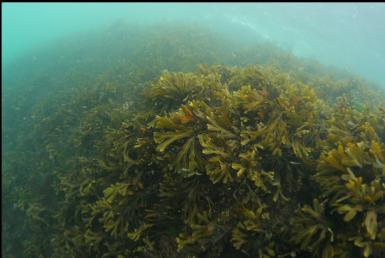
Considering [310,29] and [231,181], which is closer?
[231,181]

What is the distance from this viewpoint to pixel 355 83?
44.2ft

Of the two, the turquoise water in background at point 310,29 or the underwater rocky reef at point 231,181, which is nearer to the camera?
the underwater rocky reef at point 231,181

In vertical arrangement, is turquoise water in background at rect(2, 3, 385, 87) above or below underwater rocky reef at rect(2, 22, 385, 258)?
below

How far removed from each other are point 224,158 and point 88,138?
5.52 metres

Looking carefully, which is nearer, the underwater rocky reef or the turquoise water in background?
the underwater rocky reef

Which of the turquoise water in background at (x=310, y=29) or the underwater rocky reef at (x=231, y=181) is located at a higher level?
the underwater rocky reef at (x=231, y=181)

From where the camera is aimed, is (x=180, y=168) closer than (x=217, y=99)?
Yes

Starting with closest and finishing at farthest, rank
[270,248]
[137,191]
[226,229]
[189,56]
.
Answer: [270,248] → [226,229] → [137,191] → [189,56]

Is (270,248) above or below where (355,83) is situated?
above

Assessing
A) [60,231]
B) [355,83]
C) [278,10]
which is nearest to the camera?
[60,231]

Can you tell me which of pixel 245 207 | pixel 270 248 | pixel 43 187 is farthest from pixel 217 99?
pixel 43 187

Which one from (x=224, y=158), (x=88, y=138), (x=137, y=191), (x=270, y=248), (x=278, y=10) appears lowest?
(x=278, y=10)

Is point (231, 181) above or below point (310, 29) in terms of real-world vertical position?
above

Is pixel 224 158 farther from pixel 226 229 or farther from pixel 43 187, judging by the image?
pixel 43 187
